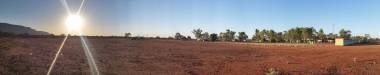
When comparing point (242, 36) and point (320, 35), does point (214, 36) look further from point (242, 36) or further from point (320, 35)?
point (320, 35)

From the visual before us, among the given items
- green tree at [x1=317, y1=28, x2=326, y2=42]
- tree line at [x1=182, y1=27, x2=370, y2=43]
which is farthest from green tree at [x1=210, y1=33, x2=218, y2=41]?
green tree at [x1=317, y1=28, x2=326, y2=42]

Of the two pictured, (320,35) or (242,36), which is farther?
(242,36)

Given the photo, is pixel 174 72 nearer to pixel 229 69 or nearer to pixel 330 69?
pixel 229 69

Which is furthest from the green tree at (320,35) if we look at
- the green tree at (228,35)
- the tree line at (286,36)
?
the green tree at (228,35)

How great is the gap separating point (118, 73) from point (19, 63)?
664cm

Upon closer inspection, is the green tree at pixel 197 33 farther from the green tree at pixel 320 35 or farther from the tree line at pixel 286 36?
the green tree at pixel 320 35

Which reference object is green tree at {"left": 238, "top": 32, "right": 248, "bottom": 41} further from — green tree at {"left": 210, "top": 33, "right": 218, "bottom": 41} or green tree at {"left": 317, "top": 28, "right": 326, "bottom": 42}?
green tree at {"left": 317, "top": 28, "right": 326, "bottom": 42}

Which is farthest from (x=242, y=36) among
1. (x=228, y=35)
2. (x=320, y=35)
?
(x=320, y=35)

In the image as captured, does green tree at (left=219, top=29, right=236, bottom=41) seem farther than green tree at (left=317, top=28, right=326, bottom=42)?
Yes

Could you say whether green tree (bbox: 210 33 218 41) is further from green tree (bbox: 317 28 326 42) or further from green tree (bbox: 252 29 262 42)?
green tree (bbox: 317 28 326 42)

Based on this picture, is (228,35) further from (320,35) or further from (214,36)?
(320,35)

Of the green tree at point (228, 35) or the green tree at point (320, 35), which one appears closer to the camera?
the green tree at point (320, 35)

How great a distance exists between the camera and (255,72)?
2428cm

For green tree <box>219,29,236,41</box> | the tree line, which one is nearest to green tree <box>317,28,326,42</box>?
the tree line
